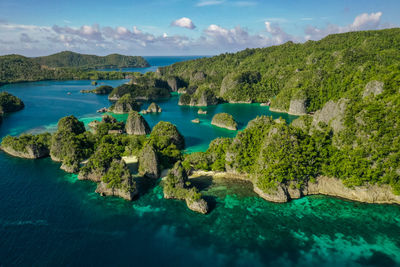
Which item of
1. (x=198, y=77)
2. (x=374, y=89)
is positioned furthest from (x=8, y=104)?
(x=374, y=89)

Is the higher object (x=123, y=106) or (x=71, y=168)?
(x=123, y=106)

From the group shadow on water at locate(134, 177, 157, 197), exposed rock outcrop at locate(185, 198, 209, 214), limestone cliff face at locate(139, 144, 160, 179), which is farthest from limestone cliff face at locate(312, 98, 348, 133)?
shadow on water at locate(134, 177, 157, 197)

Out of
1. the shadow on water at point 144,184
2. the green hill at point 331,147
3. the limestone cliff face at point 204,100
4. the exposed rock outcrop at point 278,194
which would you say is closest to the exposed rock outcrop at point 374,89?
the green hill at point 331,147

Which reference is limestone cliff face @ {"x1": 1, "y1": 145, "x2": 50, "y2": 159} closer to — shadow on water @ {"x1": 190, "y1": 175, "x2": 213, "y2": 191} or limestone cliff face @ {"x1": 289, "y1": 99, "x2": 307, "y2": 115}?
shadow on water @ {"x1": 190, "y1": 175, "x2": 213, "y2": 191}

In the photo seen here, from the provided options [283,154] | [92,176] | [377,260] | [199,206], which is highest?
[283,154]

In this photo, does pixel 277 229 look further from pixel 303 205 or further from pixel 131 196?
pixel 131 196

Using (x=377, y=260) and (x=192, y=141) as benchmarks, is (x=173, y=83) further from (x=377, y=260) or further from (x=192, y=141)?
(x=377, y=260)
